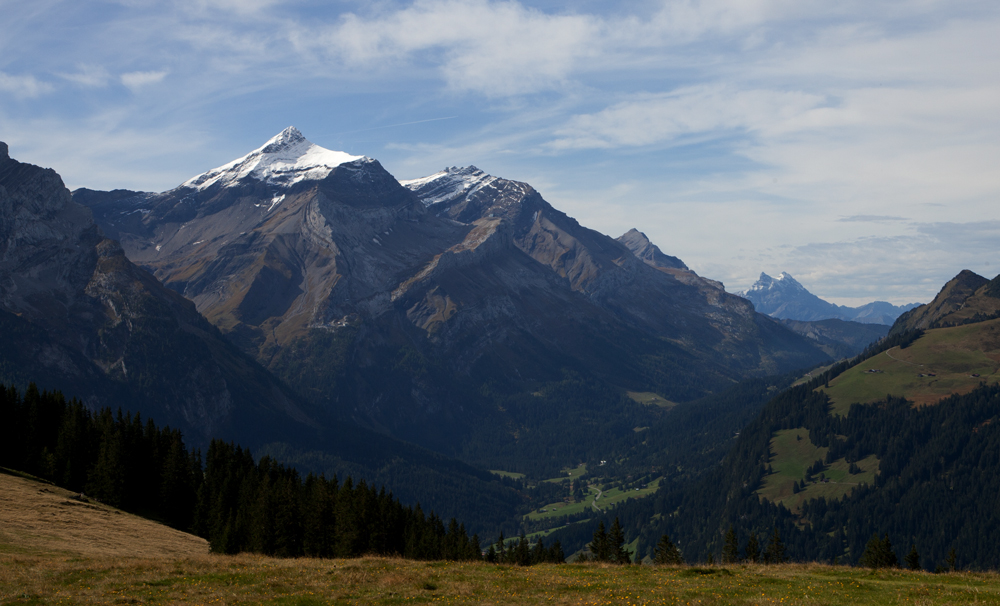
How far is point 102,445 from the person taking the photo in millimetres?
103625

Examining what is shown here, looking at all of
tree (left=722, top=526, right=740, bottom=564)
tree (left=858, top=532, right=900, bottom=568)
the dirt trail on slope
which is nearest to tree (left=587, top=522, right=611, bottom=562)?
tree (left=722, top=526, right=740, bottom=564)

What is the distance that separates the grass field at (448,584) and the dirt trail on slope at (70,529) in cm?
841

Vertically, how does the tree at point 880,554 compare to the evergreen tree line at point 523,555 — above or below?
above

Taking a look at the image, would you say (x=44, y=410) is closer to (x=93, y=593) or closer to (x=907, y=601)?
(x=93, y=593)

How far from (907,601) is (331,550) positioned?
75.6 metres

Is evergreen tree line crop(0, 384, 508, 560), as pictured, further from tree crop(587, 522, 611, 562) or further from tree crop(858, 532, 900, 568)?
tree crop(858, 532, 900, 568)

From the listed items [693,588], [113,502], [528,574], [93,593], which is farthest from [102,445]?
[693,588]

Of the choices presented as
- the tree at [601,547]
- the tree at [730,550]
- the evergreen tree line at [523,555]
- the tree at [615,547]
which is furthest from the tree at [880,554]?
the evergreen tree line at [523,555]

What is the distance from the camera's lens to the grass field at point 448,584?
39125 mm

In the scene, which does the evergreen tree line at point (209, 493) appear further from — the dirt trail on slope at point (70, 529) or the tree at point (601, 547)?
the tree at point (601, 547)

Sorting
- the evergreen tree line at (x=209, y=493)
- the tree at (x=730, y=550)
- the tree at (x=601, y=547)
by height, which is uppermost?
the evergreen tree line at (x=209, y=493)

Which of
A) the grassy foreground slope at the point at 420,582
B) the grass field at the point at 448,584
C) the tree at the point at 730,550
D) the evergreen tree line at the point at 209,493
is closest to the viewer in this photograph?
the grass field at the point at 448,584

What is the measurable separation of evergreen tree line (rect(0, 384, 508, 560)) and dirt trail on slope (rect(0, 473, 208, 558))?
32.8 feet

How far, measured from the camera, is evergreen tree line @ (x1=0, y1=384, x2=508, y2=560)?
94.2 m
